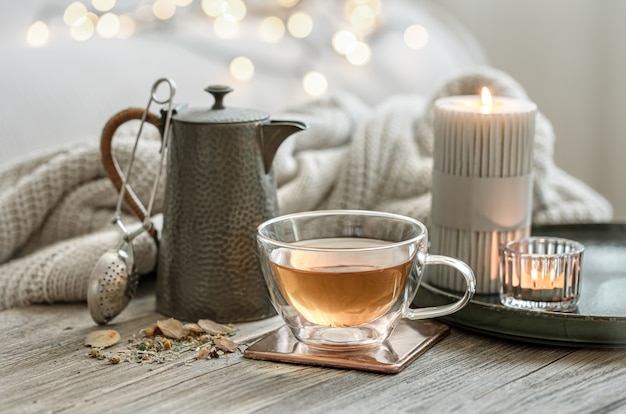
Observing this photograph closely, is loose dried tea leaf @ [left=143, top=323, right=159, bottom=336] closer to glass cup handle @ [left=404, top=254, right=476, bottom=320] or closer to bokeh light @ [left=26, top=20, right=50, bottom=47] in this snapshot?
glass cup handle @ [left=404, top=254, right=476, bottom=320]

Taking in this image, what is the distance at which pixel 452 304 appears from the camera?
28.5 inches

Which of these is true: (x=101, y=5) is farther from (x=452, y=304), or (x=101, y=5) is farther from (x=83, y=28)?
(x=452, y=304)

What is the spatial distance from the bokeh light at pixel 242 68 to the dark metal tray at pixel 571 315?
669 millimetres

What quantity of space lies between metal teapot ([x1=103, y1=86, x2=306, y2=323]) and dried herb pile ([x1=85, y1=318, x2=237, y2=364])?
3 cm

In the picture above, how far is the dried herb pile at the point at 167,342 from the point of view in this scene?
0.71 metres

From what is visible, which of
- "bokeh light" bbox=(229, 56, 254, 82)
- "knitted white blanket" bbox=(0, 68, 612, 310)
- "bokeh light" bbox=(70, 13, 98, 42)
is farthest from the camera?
"bokeh light" bbox=(70, 13, 98, 42)

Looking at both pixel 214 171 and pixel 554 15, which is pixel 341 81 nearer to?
pixel 554 15

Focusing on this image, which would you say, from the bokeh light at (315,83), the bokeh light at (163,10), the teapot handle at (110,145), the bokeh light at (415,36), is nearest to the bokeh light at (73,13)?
the bokeh light at (163,10)

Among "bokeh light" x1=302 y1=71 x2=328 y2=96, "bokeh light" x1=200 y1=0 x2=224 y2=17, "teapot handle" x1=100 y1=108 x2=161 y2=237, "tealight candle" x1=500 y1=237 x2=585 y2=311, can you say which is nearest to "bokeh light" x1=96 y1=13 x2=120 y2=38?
"bokeh light" x1=200 y1=0 x2=224 y2=17

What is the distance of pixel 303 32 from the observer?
1.62 m

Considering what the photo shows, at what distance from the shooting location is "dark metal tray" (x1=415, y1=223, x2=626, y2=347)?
2.30 ft

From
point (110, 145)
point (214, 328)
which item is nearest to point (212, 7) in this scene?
point (110, 145)

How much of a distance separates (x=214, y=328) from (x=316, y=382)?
148 mm

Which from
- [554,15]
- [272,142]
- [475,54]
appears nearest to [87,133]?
[272,142]
